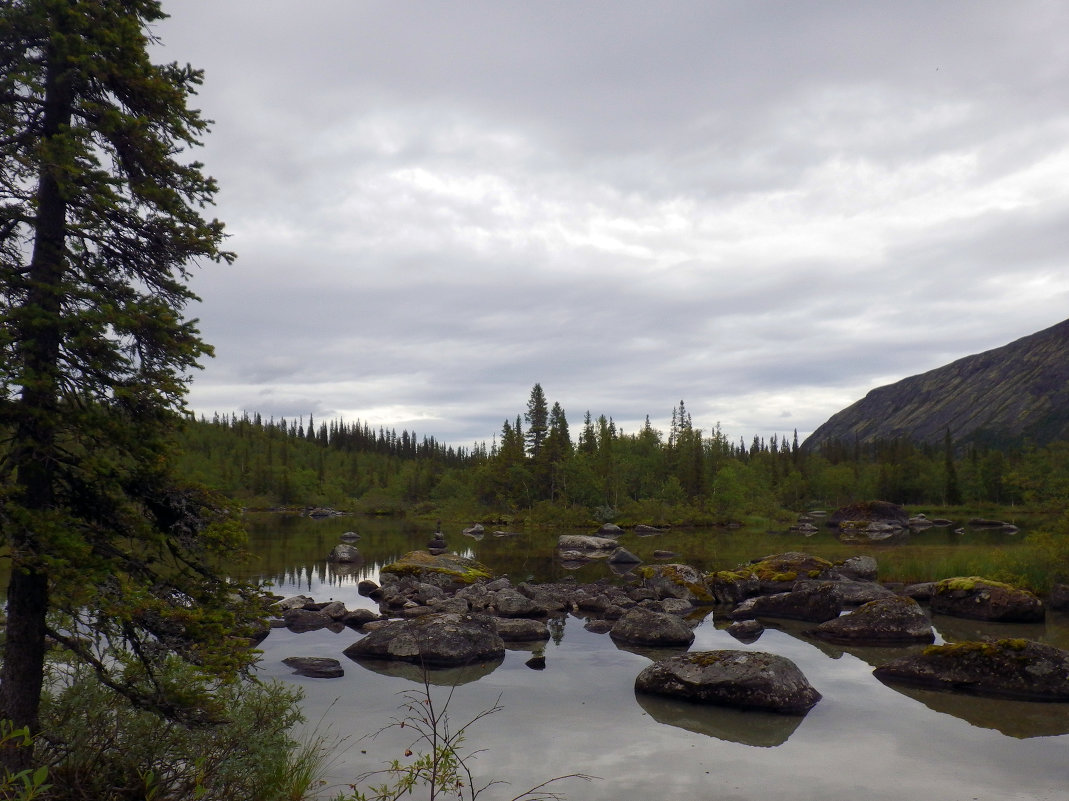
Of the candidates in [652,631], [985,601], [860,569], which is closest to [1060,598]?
[985,601]

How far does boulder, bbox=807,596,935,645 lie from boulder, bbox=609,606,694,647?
3.89 m

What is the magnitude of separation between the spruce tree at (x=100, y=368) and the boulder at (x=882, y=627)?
51.7ft

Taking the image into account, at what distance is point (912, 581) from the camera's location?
2772cm

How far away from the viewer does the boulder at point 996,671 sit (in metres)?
12.6

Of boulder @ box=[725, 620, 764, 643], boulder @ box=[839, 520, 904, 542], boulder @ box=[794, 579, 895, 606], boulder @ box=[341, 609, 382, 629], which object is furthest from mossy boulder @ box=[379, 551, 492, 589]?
boulder @ box=[839, 520, 904, 542]

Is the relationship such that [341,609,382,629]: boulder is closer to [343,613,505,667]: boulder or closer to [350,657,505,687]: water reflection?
[343,613,505,667]: boulder

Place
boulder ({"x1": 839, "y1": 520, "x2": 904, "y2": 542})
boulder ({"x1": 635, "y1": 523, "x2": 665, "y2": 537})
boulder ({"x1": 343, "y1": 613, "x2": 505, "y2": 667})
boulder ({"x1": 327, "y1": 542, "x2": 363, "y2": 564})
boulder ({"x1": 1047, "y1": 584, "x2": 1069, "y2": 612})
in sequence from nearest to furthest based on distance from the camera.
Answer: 1. boulder ({"x1": 343, "y1": 613, "x2": 505, "y2": 667})
2. boulder ({"x1": 1047, "y1": 584, "x2": 1069, "y2": 612})
3. boulder ({"x1": 327, "y1": 542, "x2": 363, "y2": 564})
4. boulder ({"x1": 839, "y1": 520, "x2": 904, "y2": 542})
5. boulder ({"x1": 635, "y1": 523, "x2": 665, "y2": 537})

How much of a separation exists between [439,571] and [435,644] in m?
14.7

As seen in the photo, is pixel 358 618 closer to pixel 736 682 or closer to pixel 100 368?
pixel 736 682

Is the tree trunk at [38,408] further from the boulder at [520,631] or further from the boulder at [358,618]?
the boulder at [358,618]

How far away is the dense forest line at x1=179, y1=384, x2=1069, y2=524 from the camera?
82.6 m

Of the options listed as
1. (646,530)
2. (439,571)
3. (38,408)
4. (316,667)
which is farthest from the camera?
(646,530)

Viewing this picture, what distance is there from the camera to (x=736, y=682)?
1213 centimetres

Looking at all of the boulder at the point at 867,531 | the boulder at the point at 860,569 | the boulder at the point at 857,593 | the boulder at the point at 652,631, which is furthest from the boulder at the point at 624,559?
the boulder at the point at 867,531
